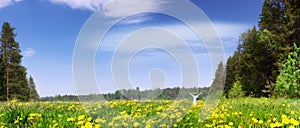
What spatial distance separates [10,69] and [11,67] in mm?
591

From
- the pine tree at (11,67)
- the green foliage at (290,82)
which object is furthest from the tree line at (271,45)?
the pine tree at (11,67)

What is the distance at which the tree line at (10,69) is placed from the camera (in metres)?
34.8

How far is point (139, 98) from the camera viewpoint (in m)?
11.0

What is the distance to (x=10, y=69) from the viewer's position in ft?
116

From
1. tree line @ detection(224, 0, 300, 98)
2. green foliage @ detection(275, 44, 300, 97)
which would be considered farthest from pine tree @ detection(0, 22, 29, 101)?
green foliage @ detection(275, 44, 300, 97)

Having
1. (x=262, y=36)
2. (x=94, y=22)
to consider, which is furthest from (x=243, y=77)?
(x=94, y=22)

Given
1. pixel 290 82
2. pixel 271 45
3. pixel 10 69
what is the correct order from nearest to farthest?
1. pixel 290 82
2. pixel 271 45
3. pixel 10 69

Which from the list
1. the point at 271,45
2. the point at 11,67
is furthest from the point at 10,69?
the point at 271,45

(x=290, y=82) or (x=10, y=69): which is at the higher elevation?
A: (x=10, y=69)

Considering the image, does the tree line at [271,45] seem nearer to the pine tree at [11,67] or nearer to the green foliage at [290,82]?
the green foliage at [290,82]

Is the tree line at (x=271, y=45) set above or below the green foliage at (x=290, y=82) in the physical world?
above

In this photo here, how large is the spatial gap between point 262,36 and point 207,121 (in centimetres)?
2865

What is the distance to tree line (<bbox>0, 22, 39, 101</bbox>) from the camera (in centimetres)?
3481

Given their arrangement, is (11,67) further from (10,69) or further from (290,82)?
(290,82)
